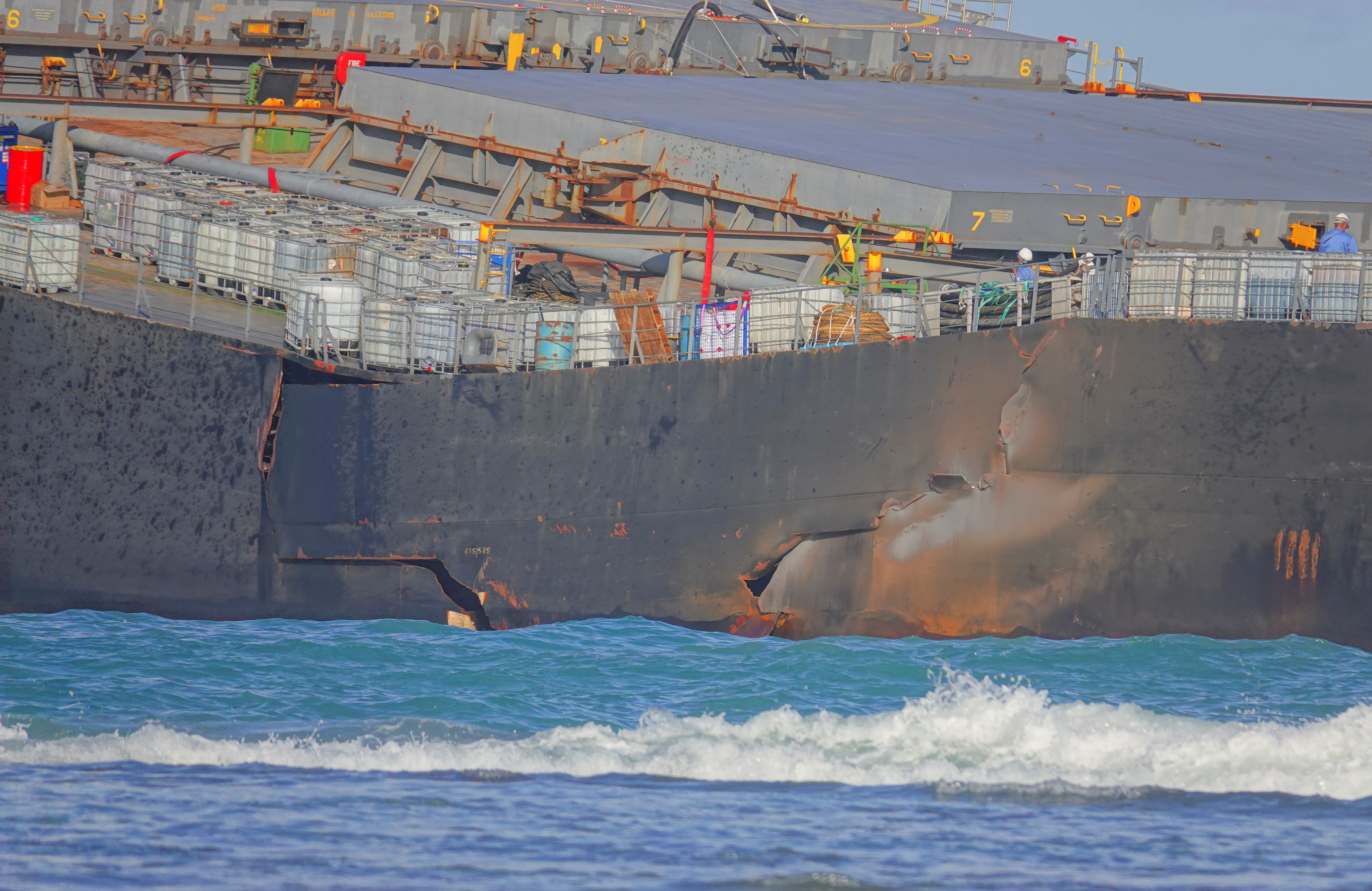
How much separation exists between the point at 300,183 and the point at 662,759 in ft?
65.2

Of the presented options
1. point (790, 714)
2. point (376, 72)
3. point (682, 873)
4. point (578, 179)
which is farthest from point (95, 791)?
point (376, 72)

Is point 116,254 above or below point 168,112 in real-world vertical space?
below

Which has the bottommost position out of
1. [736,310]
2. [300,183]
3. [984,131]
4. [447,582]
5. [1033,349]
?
[447,582]

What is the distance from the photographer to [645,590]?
72.9 ft

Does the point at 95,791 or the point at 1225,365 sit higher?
the point at 1225,365

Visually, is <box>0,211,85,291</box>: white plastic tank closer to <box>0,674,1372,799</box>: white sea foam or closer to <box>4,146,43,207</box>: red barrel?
<box>4,146,43,207</box>: red barrel

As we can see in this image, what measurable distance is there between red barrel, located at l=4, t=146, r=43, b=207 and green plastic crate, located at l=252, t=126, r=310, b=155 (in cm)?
916

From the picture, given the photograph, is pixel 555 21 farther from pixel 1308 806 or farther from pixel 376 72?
pixel 1308 806

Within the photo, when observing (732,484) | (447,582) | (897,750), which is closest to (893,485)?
(732,484)

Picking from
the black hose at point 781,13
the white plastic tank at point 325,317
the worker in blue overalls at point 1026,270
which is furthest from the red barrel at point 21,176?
the black hose at point 781,13

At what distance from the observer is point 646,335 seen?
73.8ft

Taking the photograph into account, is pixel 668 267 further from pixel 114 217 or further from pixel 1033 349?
pixel 114 217

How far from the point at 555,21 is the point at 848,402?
97.8ft

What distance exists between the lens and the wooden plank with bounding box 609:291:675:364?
73.5ft
